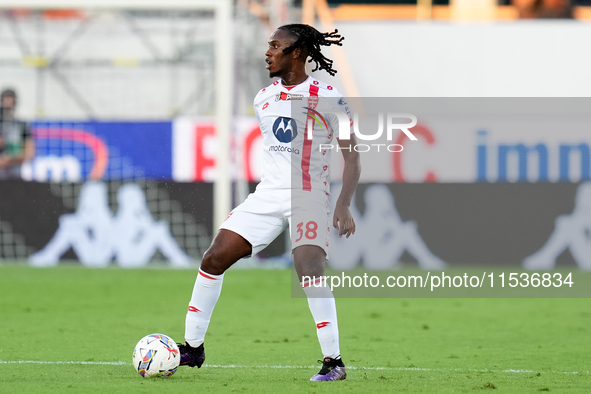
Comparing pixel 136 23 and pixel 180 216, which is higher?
pixel 136 23

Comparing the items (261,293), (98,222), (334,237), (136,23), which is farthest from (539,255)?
(136,23)

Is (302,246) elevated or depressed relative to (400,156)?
elevated

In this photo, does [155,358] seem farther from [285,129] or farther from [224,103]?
[224,103]

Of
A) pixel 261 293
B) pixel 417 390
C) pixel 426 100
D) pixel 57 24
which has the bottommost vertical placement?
pixel 261 293

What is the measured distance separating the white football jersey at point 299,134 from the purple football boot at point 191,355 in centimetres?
101

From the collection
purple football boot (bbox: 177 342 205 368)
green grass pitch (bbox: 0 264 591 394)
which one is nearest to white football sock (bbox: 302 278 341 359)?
green grass pitch (bbox: 0 264 591 394)

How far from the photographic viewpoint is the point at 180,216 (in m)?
13.1

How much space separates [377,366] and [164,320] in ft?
9.50

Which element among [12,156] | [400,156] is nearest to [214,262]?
[400,156]

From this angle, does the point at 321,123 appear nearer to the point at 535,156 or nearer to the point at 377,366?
the point at 377,366

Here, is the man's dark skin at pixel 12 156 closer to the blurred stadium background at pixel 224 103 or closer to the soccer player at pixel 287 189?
the blurred stadium background at pixel 224 103

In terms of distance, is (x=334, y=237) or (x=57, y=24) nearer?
(x=334, y=237)

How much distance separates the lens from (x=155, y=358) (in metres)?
5.31

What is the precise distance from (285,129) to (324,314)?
1051 mm
